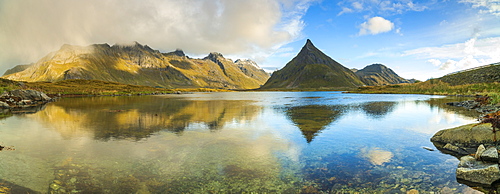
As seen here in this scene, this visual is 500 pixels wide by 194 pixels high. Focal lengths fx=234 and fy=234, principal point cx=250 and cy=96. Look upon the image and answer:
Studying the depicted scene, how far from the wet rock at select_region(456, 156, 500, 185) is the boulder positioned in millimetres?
4540

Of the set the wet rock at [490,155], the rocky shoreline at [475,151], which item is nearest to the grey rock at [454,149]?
the rocky shoreline at [475,151]

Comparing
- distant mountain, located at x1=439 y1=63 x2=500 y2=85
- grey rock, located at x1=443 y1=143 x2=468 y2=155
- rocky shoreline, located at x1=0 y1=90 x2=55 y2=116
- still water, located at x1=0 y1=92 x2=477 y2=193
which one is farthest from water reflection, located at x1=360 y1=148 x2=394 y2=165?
distant mountain, located at x1=439 y1=63 x2=500 y2=85

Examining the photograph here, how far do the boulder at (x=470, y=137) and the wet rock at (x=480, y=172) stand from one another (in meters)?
4.54

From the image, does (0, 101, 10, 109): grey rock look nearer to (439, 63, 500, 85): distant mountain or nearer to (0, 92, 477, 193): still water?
(0, 92, 477, 193): still water

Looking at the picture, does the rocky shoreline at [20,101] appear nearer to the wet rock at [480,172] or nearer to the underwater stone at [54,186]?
the underwater stone at [54,186]

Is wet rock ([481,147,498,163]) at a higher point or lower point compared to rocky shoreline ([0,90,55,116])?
lower

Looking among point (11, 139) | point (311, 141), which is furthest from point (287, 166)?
point (11, 139)

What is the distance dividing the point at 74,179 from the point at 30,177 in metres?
2.27

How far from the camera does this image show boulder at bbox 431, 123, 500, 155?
15188mm

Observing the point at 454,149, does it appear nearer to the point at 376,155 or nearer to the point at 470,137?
the point at 470,137

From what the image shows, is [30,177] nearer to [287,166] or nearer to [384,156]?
[287,166]

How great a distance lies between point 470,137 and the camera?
15.9m

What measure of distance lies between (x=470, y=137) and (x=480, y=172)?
6903 mm

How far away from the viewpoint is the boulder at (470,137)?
15188 mm
